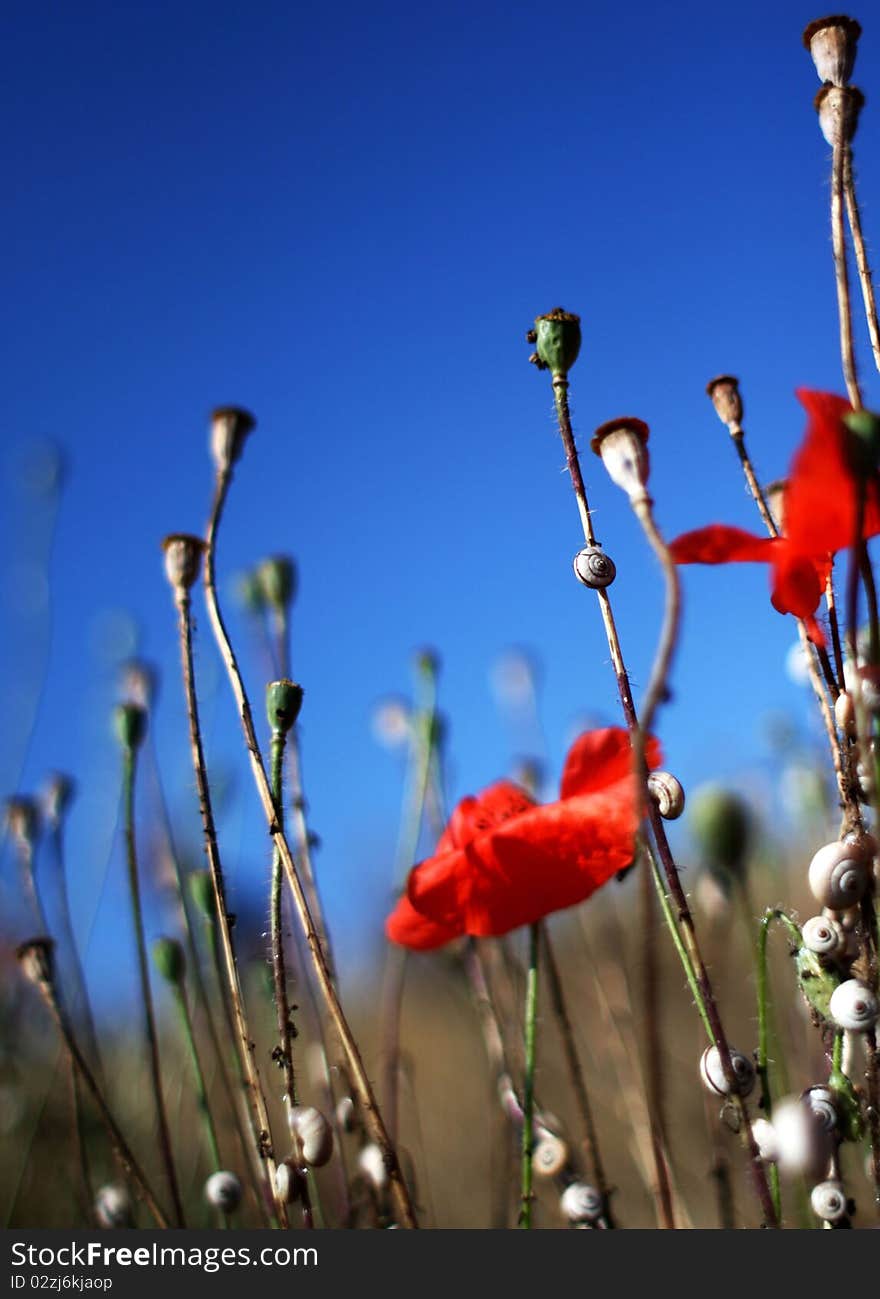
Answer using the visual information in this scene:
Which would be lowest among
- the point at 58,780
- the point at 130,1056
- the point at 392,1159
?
the point at 130,1056

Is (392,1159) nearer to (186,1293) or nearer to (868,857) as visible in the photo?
(186,1293)

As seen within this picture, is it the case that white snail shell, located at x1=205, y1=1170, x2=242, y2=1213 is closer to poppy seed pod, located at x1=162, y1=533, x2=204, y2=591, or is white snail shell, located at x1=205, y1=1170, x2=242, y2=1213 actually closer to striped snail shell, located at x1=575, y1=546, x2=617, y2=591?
poppy seed pod, located at x1=162, y1=533, x2=204, y2=591

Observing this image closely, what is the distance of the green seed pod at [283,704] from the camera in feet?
2.63

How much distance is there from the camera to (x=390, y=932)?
1.02 metres

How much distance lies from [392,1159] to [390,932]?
1.10 ft

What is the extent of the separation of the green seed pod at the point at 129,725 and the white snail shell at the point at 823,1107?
0.74m

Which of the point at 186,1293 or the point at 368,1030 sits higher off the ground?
the point at 186,1293

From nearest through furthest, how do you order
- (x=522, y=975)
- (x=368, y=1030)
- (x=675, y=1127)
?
(x=522, y=975) → (x=675, y=1127) → (x=368, y=1030)

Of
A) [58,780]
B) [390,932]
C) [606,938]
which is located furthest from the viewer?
[606,938]

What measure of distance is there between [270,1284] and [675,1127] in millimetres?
1585

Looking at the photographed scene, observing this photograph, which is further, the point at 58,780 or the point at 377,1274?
the point at 58,780

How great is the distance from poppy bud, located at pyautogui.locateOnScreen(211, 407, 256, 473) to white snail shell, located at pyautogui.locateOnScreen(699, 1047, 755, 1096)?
0.57 meters

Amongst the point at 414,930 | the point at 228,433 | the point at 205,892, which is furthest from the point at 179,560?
the point at 414,930

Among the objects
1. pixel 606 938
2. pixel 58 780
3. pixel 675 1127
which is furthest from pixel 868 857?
pixel 675 1127
